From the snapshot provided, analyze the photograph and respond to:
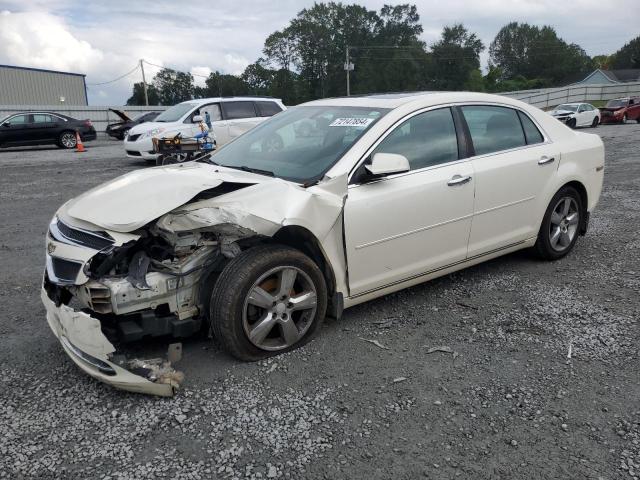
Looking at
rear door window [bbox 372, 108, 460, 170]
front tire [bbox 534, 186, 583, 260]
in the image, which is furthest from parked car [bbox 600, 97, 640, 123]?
rear door window [bbox 372, 108, 460, 170]

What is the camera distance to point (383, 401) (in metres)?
2.87

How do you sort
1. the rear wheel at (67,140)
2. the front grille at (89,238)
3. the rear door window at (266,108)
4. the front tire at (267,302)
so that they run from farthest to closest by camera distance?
the rear wheel at (67,140)
the rear door window at (266,108)
the front tire at (267,302)
the front grille at (89,238)

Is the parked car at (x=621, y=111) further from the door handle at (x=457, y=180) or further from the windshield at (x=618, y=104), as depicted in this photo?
the door handle at (x=457, y=180)

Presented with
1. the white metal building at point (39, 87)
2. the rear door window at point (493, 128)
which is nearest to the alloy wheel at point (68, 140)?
the rear door window at point (493, 128)

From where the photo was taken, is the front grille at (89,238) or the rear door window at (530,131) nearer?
the front grille at (89,238)

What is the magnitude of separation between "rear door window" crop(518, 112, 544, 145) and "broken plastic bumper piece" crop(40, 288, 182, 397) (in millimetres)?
3547

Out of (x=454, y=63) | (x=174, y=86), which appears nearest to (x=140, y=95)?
(x=174, y=86)

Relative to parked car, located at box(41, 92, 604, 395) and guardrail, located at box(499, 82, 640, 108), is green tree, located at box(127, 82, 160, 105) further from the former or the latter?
parked car, located at box(41, 92, 604, 395)

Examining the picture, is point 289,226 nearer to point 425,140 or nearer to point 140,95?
point 425,140

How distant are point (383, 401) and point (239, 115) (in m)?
11.8

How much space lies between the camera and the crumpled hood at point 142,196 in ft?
9.88

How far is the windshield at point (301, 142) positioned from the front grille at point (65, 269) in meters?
1.40

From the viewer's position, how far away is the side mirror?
3.40 meters

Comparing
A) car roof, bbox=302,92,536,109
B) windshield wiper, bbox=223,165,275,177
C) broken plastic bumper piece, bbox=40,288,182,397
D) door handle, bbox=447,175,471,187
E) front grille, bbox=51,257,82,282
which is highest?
car roof, bbox=302,92,536,109
